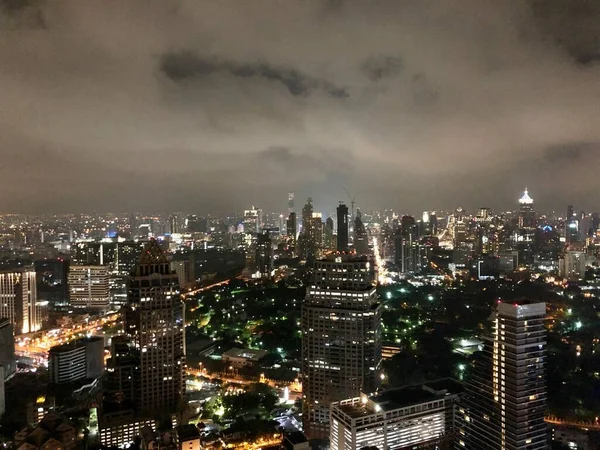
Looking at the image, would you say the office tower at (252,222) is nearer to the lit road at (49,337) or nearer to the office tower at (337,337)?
the lit road at (49,337)

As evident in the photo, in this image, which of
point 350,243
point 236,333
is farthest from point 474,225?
point 236,333

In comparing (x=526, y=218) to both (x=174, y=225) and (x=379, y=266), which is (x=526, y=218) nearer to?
(x=379, y=266)

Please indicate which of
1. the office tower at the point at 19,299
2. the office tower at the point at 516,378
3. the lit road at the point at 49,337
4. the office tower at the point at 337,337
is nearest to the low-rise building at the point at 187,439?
the office tower at the point at 337,337

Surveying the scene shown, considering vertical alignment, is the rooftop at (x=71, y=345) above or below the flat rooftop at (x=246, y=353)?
above

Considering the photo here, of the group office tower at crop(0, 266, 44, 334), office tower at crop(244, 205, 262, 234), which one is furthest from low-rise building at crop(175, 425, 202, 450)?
office tower at crop(244, 205, 262, 234)

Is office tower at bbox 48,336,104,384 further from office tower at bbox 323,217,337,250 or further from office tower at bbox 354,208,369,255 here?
office tower at bbox 323,217,337,250
